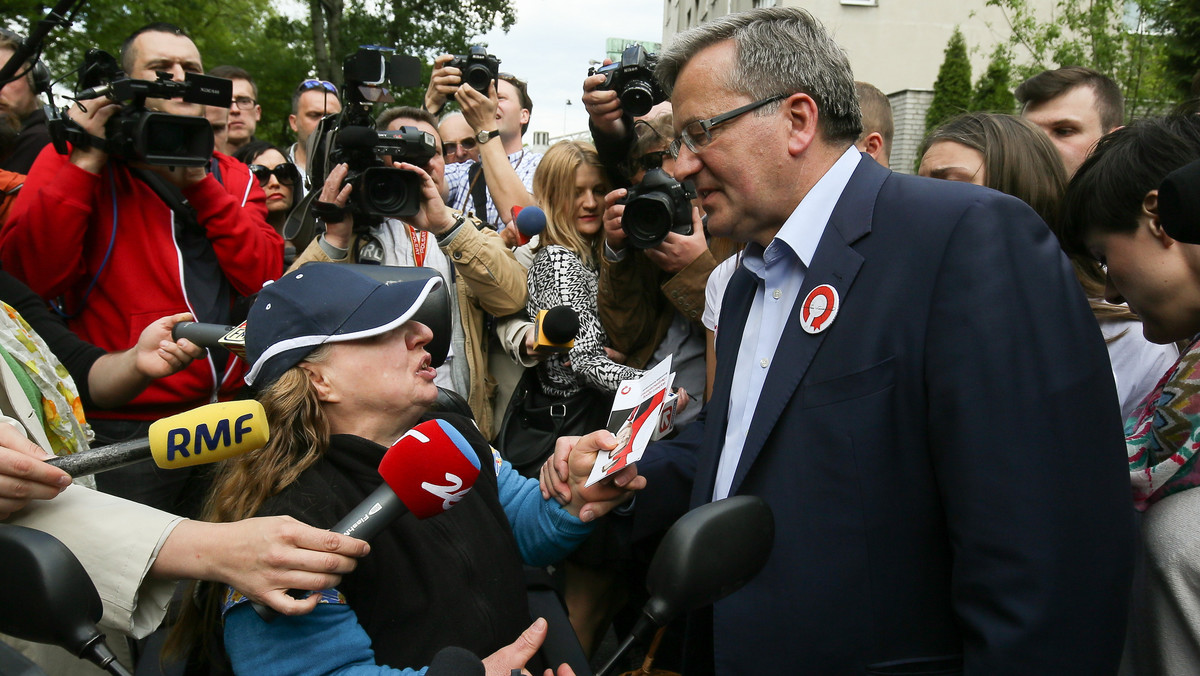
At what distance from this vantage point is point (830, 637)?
1651mm

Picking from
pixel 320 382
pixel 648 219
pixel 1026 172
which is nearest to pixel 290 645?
pixel 320 382

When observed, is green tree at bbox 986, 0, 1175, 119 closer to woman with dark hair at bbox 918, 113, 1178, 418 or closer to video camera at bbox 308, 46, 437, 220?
woman with dark hair at bbox 918, 113, 1178, 418

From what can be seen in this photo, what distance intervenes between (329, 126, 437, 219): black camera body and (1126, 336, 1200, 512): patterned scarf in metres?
2.57

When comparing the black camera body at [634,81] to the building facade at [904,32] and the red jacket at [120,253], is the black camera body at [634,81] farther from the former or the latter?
the building facade at [904,32]

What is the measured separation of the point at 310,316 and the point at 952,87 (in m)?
18.4

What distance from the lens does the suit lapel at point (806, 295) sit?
65.6 inches

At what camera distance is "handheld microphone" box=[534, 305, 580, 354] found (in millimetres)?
2865

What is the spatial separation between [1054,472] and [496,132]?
2940mm

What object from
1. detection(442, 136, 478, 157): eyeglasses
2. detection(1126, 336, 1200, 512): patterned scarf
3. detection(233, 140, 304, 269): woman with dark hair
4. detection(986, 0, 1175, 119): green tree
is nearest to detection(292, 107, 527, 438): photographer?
detection(233, 140, 304, 269): woman with dark hair

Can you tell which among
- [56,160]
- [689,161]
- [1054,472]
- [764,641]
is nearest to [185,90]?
[56,160]

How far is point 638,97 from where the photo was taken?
10.5 ft

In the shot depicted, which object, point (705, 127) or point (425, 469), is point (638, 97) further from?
point (425, 469)

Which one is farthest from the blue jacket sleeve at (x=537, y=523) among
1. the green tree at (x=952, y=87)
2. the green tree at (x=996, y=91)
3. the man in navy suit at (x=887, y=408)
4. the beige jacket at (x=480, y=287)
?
the green tree at (x=952, y=87)

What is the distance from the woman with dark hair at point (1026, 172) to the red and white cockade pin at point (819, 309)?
3.64 ft
